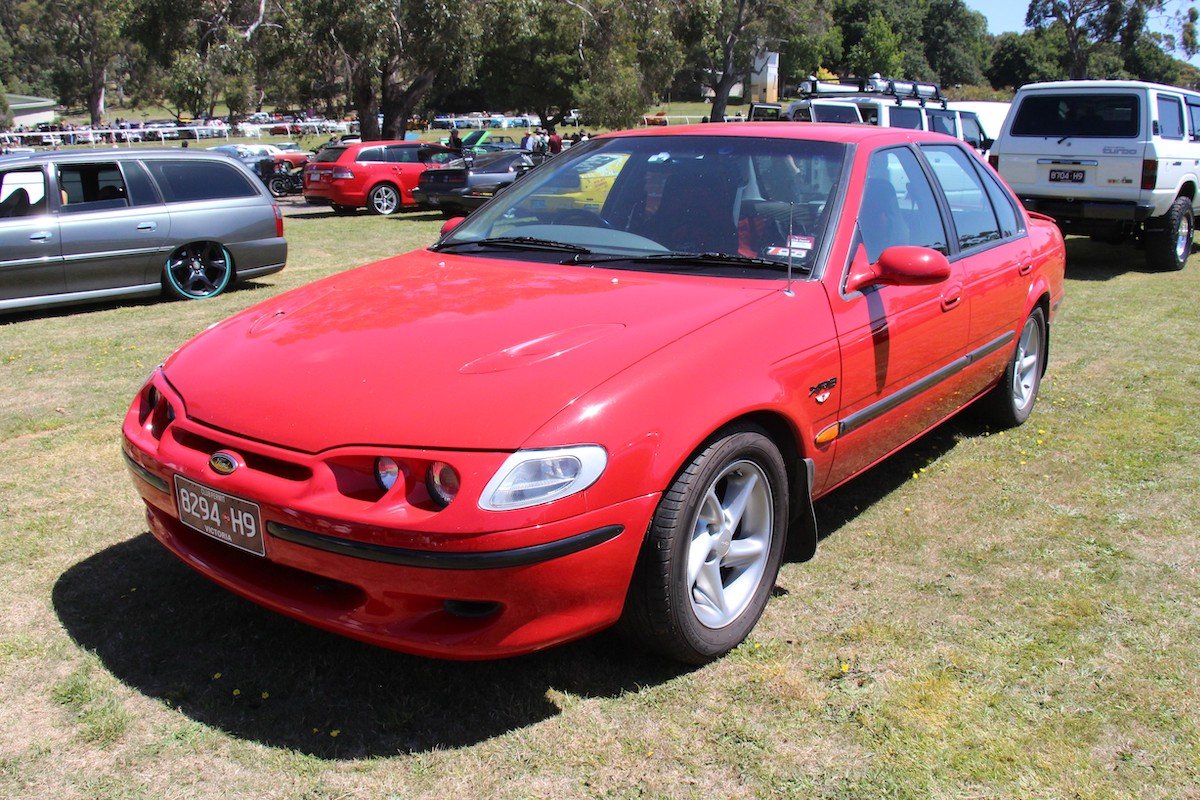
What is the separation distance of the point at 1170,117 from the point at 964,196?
792 cm

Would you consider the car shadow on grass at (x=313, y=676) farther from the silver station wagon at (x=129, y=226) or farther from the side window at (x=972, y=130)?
the side window at (x=972, y=130)

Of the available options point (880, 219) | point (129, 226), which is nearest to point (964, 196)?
point (880, 219)

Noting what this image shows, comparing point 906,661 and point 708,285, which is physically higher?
point 708,285

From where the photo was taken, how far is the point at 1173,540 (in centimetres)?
392

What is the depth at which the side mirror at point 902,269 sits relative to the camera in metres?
3.38

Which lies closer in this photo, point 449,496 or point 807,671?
point 449,496

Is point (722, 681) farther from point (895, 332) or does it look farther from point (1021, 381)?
point (1021, 381)

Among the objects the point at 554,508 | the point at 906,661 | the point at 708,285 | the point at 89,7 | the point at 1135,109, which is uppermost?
the point at 89,7

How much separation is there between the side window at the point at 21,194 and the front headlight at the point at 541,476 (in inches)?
314

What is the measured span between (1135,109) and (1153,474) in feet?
23.6

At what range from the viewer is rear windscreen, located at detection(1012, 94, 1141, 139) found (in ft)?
33.8

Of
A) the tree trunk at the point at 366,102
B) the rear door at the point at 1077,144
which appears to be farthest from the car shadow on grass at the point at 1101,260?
the tree trunk at the point at 366,102

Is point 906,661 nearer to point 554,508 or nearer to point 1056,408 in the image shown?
point 554,508

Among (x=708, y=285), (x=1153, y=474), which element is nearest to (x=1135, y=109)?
(x=1153, y=474)
